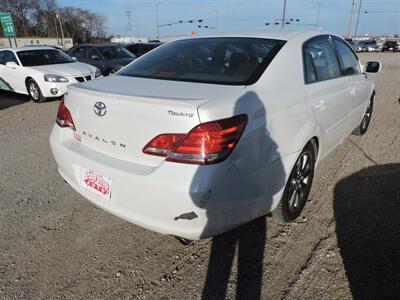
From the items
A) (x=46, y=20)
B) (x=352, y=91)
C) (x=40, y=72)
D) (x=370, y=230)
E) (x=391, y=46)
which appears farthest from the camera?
(x=46, y=20)

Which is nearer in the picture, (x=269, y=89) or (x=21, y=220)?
(x=269, y=89)

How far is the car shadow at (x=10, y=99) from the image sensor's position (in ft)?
29.1

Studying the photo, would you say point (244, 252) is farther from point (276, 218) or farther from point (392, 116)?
point (392, 116)

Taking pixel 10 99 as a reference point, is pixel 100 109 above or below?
above

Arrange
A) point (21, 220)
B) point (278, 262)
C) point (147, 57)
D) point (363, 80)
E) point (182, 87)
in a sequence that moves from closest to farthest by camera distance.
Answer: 1. point (182, 87)
2. point (278, 262)
3. point (21, 220)
4. point (147, 57)
5. point (363, 80)

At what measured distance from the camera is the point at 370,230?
286 centimetres

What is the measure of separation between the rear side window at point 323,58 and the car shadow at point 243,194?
3.19ft

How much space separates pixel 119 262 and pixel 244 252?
3.19ft

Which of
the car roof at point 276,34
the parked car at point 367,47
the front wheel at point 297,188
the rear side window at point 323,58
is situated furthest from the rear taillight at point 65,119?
the parked car at point 367,47

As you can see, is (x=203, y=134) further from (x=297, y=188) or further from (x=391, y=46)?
(x=391, y=46)

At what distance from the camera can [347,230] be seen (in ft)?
9.42

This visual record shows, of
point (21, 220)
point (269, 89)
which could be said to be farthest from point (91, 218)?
point (269, 89)

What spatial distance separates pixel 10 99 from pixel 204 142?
9.74 m

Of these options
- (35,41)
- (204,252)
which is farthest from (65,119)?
(35,41)
